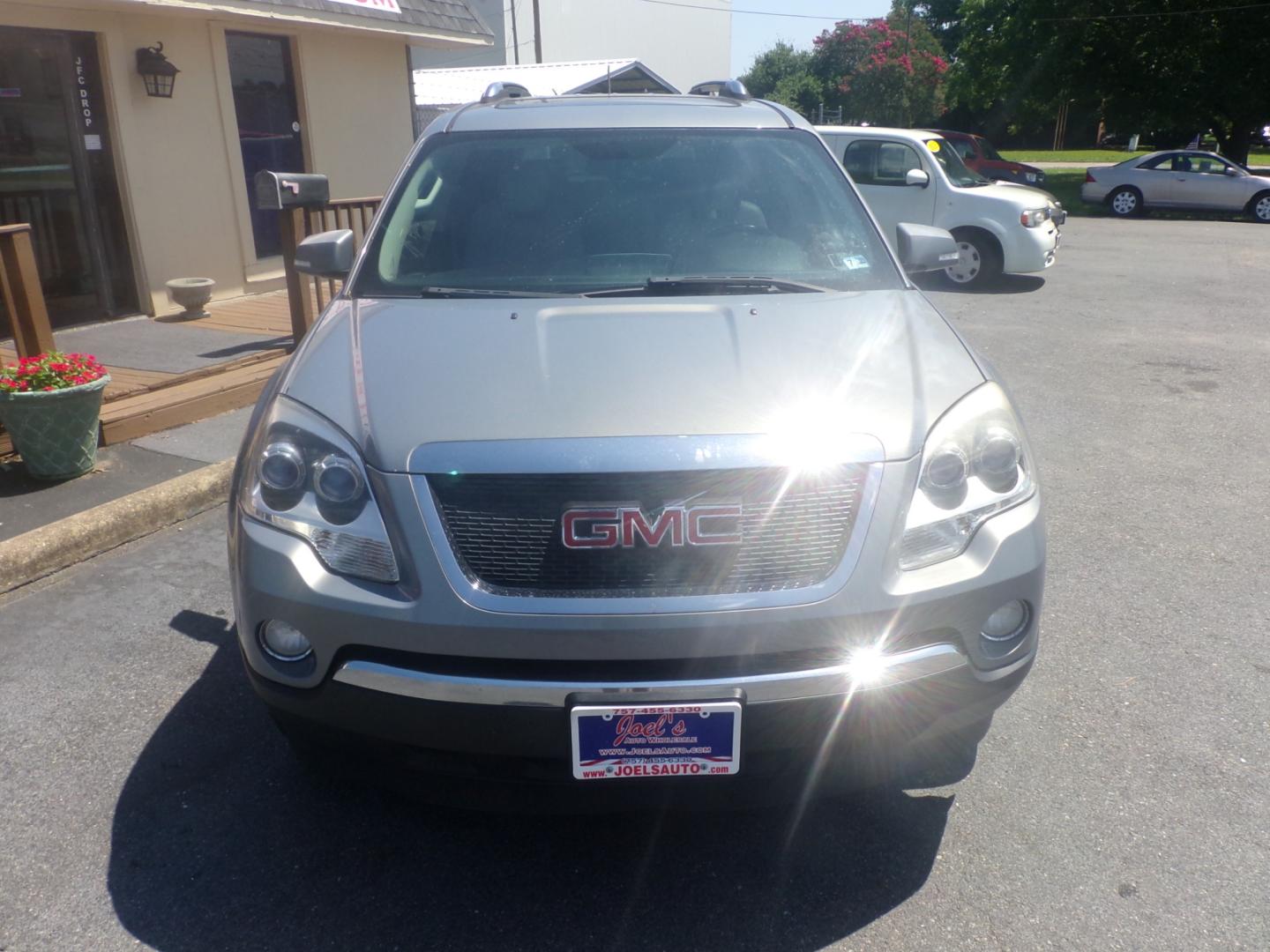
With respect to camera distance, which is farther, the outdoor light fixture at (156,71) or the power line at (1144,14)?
the power line at (1144,14)

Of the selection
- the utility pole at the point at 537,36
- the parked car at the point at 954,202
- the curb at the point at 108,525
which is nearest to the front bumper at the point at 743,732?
the curb at the point at 108,525

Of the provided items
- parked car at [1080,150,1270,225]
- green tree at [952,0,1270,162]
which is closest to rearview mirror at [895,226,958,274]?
parked car at [1080,150,1270,225]

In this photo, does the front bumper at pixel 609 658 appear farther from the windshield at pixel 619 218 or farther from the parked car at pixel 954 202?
the parked car at pixel 954 202

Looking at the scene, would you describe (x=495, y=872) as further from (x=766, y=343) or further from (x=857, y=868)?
(x=766, y=343)

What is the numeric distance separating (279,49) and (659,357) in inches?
363

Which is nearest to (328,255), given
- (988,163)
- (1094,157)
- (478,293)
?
(478,293)

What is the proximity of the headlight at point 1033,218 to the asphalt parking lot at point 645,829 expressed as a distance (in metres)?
8.22

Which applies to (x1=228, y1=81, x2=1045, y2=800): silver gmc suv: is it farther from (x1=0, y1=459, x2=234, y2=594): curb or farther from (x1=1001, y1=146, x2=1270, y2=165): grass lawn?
(x1=1001, y1=146, x2=1270, y2=165): grass lawn

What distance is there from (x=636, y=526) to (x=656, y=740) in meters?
0.45

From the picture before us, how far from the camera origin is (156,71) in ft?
27.9

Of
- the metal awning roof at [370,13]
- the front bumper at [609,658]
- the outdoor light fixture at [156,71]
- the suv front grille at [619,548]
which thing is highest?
the metal awning roof at [370,13]

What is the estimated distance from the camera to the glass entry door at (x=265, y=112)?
974 cm

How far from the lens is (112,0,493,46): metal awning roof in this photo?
8352 millimetres

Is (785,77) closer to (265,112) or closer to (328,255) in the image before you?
(265,112)
